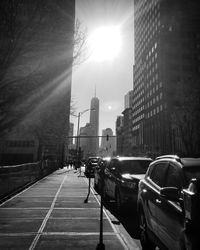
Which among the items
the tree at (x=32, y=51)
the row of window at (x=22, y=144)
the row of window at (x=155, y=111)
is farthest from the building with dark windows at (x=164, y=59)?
the tree at (x=32, y=51)

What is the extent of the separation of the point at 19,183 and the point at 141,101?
106m

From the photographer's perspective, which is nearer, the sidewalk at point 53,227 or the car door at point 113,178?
the sidewalk at point 53,227

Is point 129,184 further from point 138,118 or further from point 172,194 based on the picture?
point 138,118

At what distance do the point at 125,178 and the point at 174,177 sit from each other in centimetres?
481

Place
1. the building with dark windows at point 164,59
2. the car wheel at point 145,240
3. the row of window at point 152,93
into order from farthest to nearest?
the row of window at point 152,93 → the building with dark windows at point 164,59 → the car wheel at point 145,240

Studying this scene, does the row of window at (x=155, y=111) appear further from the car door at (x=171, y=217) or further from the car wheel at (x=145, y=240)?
the car door at (x=171, y=217)

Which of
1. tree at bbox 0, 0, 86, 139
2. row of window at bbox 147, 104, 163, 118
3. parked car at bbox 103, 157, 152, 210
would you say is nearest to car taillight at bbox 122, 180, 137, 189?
parked car at bbox 103, 157, 152, 210

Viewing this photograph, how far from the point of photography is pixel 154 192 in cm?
468

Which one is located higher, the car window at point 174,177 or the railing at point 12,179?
the car window at point 174,177

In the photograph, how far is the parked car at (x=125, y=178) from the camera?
27.8 ft

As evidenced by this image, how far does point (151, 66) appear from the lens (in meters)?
102

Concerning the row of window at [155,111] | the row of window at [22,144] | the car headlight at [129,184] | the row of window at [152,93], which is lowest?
the car headlight at [129,184]

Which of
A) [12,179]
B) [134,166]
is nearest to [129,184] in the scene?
[134,166]

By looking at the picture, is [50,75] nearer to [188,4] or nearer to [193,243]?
[193,243]
